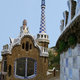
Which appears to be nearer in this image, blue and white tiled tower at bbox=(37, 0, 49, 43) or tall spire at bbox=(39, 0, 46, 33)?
blue and white tiled tower at bbox=(37, 0, 49, 43)

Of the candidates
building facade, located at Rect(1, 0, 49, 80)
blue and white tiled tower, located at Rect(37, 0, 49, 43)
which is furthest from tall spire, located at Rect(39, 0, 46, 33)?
building facade, located at Rect(1, 0, 49, 80)

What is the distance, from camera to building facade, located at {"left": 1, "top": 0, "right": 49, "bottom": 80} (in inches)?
760

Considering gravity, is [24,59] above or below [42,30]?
below

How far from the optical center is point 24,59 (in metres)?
19.9

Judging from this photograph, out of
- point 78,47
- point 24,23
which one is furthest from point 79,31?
point 24,23

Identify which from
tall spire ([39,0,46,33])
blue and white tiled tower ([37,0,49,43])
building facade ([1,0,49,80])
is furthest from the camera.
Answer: tall spire ([39,0,46,33])

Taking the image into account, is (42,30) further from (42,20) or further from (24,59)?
(24,59)

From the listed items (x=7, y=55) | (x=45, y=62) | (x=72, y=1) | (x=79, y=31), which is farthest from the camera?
(x=45, y=62)

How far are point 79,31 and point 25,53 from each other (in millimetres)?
15922

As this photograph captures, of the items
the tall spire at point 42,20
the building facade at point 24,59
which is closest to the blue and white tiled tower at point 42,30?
the tall spire at point 42,20

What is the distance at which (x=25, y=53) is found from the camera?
19.9m

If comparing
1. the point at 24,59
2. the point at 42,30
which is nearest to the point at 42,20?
the point at 42,30

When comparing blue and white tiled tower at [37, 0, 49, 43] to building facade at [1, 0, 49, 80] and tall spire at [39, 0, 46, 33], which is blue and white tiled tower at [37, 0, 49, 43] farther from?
building facade at [1, 0, 49, 80]

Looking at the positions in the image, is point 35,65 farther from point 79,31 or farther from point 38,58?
point 79,31
